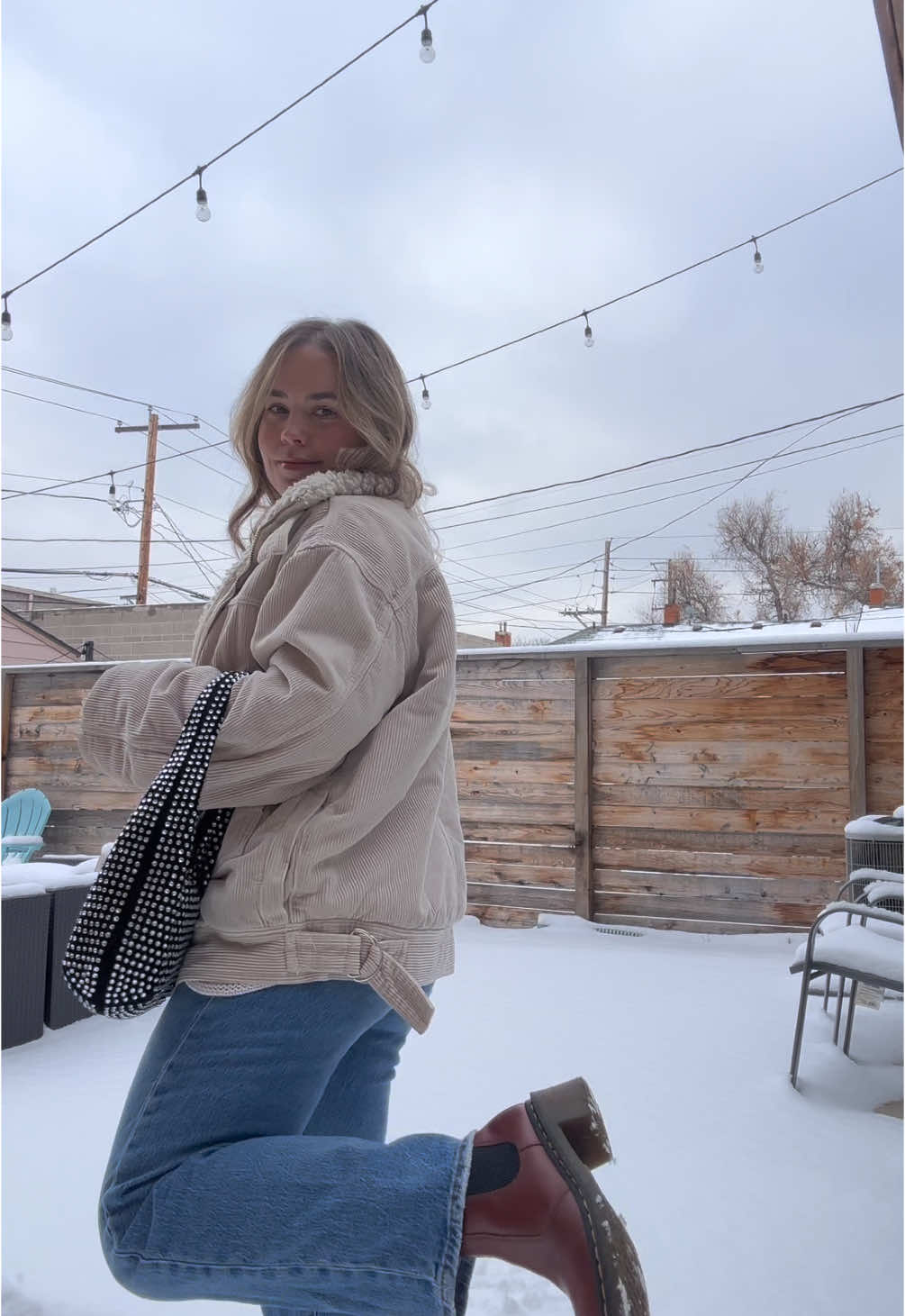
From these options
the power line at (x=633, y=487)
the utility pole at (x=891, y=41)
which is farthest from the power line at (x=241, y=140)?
the power line at (x=633, y=487)

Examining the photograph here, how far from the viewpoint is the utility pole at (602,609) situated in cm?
1861

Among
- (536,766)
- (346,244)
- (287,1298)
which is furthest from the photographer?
(346,244)

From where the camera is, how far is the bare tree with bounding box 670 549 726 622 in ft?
46.5

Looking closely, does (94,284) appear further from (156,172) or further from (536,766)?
(536,766)

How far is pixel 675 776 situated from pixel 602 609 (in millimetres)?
16554

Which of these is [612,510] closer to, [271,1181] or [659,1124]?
[659,1124]

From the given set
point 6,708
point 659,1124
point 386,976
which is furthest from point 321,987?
point 6,708

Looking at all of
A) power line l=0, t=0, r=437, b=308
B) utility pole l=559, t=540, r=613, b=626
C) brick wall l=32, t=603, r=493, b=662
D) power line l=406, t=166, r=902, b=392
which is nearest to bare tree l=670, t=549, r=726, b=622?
utility pole l=559, t=540, r=613, b=626

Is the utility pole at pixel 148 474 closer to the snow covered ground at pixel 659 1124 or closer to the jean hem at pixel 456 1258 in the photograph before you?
the snow covered ground at pixel 659 1124

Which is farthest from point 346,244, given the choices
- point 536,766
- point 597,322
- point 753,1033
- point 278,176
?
point 753,1033

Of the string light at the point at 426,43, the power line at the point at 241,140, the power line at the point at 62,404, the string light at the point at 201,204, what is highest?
the power line at the point at 62,404

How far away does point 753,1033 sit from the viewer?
2.68m

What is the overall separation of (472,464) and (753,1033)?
9.96 m

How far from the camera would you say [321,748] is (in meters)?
0.72
